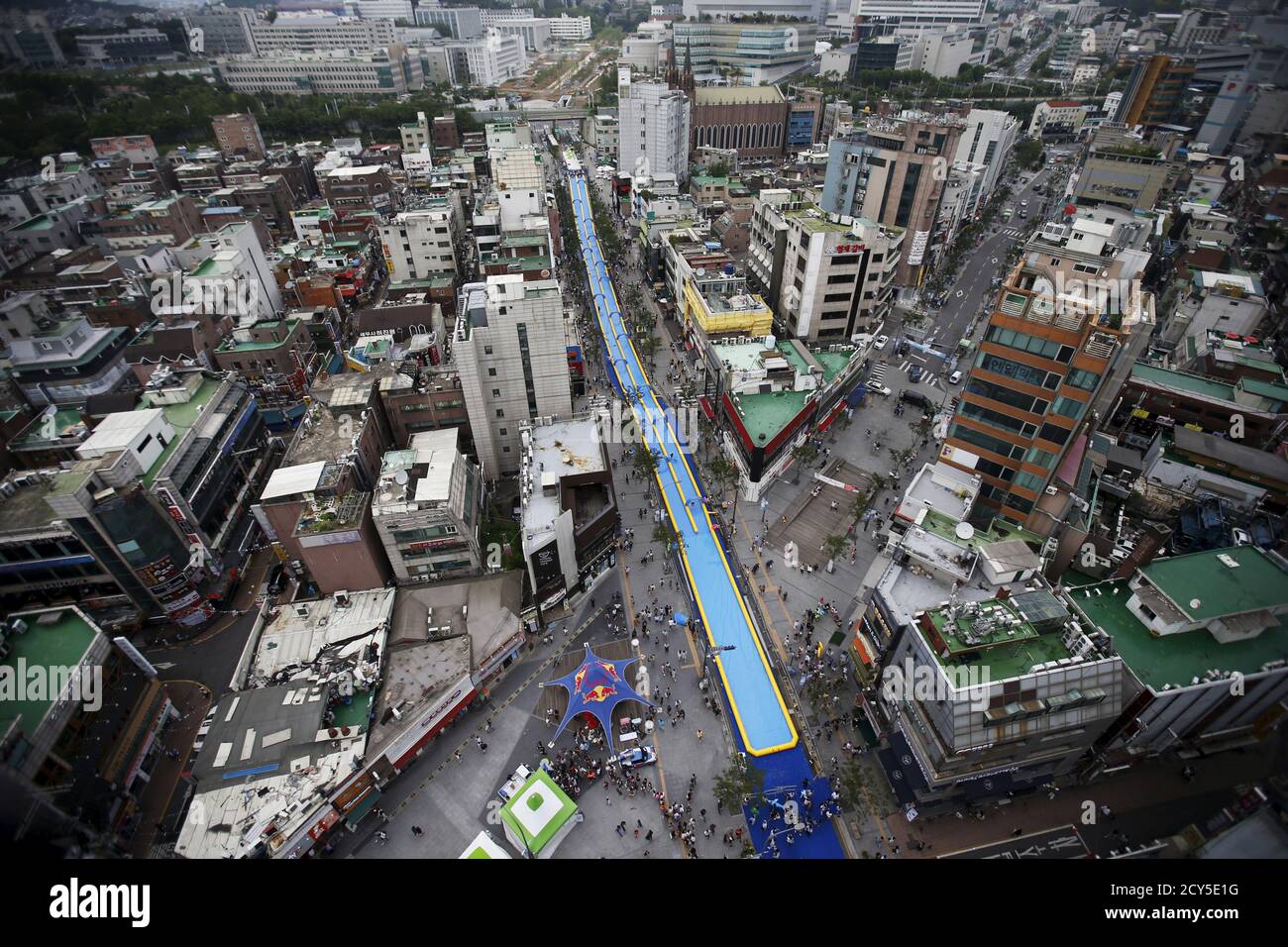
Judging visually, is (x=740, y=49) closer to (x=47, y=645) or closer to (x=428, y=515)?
(x=428, y=515)

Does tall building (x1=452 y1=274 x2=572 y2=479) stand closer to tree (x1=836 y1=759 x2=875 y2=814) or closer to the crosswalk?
tree (x1=836 y1=759 x2=875 y2=814)

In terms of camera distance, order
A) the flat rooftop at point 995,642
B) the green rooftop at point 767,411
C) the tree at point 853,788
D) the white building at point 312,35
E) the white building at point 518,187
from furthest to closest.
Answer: the white building at point 312,35 < the white building at point 518,187 < the green rooftop at point 767,411 < the tree at point 853,788 < the flat rooftop at point 995,642

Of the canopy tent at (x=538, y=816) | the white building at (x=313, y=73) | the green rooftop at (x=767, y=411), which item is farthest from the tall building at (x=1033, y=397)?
the white building at (x=313, y=73)

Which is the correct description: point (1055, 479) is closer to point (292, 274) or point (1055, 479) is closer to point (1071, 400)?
point (1071, 400)

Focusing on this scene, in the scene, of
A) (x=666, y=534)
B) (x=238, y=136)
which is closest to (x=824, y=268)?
(x=666, y=534)

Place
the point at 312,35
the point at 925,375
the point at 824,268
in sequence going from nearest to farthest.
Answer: the point at 824,268 < the point at 925,375 < the point at 312,35

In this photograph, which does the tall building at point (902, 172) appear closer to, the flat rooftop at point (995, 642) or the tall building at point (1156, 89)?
the flat rooftop at point (995, 642)
